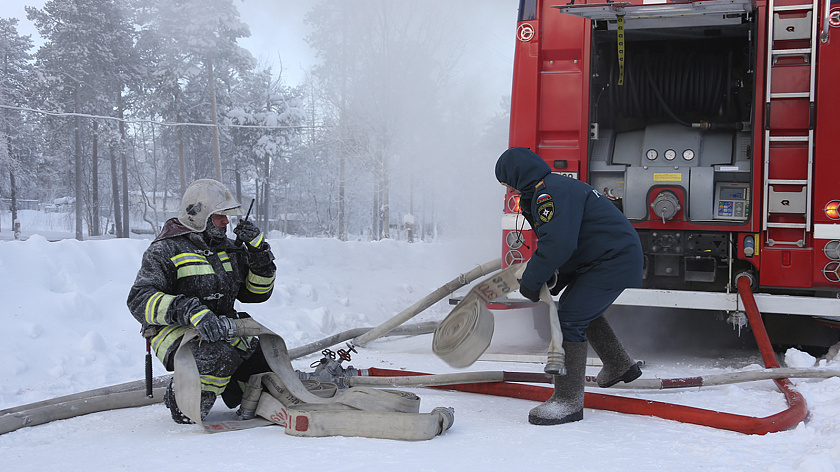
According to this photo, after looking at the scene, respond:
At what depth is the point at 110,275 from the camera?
676cm

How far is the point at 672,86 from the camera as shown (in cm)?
553

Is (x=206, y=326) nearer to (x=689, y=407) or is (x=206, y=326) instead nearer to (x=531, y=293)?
(x=531, y=293)

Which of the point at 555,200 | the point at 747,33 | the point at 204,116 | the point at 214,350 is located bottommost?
the point at 214,350

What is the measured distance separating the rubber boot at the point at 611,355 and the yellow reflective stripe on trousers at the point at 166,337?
2106 mm

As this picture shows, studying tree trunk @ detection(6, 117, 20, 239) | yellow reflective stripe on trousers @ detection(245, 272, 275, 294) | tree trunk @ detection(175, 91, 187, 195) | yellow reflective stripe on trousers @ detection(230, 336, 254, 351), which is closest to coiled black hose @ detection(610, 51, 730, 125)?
yellow reflective stripe on trousers @ detection(245, 272, 275, 294)

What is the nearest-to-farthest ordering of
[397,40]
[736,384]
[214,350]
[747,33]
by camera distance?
[214,350]
[736,384]
[747,33]
[397,40]

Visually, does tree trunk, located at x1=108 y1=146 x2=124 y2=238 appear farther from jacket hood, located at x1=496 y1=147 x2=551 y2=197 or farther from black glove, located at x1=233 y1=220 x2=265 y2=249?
jacket hood, located at x1=496 y1=147 x2=551 y2=197

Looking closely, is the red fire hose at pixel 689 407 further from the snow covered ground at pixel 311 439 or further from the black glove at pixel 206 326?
the black glove at pixel 206 326

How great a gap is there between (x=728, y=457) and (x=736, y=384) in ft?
5.13

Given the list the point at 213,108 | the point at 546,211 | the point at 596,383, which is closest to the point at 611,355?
the point at 596,383

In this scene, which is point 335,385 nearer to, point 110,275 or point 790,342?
point 790,342

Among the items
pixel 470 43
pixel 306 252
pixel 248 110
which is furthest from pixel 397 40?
pixel 306 252

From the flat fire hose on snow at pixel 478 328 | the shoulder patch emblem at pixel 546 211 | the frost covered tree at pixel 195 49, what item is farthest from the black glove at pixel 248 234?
the frost covered tree at pixel 195 49

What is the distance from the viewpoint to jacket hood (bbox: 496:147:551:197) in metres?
3.28
